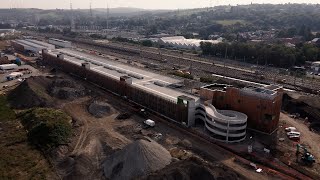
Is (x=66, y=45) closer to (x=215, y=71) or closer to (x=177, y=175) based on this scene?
(x=215, y=71)

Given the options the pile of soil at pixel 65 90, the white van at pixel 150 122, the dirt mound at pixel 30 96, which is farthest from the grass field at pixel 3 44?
the white van at pixel 150 122

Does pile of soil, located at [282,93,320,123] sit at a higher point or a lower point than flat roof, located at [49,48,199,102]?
lower

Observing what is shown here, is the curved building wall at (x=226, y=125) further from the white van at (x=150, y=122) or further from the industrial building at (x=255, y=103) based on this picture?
the white van at (x=150, y=122)

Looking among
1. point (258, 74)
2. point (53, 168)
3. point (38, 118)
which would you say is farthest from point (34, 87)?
point (258, 74)

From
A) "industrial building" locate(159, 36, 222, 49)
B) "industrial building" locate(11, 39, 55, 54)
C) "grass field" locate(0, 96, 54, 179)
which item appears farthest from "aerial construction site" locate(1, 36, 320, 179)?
"industrial building" locate(159, 36, 222, 49)

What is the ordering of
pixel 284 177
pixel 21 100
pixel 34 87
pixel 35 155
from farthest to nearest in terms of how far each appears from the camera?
pixel 34 87
pixel 21 100
pixel 35 155
pixel 284 177

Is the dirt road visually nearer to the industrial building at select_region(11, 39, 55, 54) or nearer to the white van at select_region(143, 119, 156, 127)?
the white van at select_region(143, 119, 156, 127)

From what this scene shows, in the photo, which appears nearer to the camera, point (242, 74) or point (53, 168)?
point (53, 168)
